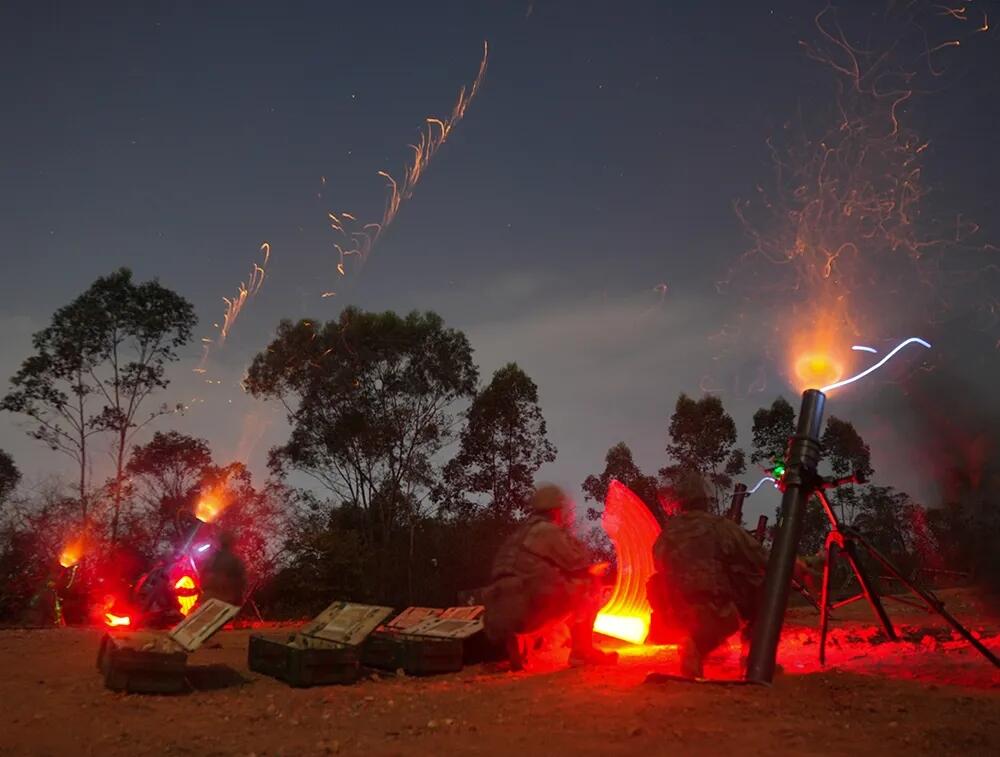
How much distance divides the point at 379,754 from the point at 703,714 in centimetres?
275

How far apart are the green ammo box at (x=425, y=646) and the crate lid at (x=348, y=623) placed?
0.58 meters

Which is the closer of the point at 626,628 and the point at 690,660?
the point at 690,660

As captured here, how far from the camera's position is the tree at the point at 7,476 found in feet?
96.5

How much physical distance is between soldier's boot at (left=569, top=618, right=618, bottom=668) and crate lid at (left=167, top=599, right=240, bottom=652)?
4.73 m

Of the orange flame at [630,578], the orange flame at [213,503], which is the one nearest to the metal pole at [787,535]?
the orange flame at [630,578]

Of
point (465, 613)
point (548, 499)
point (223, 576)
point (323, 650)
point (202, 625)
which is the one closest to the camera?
point (323, 650)

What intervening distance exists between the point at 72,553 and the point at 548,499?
20.6 metres

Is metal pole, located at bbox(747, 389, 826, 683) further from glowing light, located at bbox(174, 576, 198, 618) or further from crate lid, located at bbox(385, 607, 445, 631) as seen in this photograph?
glowing light, located at bbox(174, 576, 198, 618)

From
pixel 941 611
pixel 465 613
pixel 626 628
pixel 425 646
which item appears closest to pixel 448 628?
pixel 465 613

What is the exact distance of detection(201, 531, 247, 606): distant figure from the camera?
15.9 meters

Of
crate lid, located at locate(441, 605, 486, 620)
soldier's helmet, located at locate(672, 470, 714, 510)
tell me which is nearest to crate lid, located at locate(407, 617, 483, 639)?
crate lid, located at locate(441, 605, 486, 620)

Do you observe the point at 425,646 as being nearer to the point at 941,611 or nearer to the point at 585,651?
the point at 585,651

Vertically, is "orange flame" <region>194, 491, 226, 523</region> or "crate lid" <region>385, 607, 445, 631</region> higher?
"orange flame" <region>194, 491, 226, 523</region>

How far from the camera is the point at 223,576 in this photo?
15.9 m
